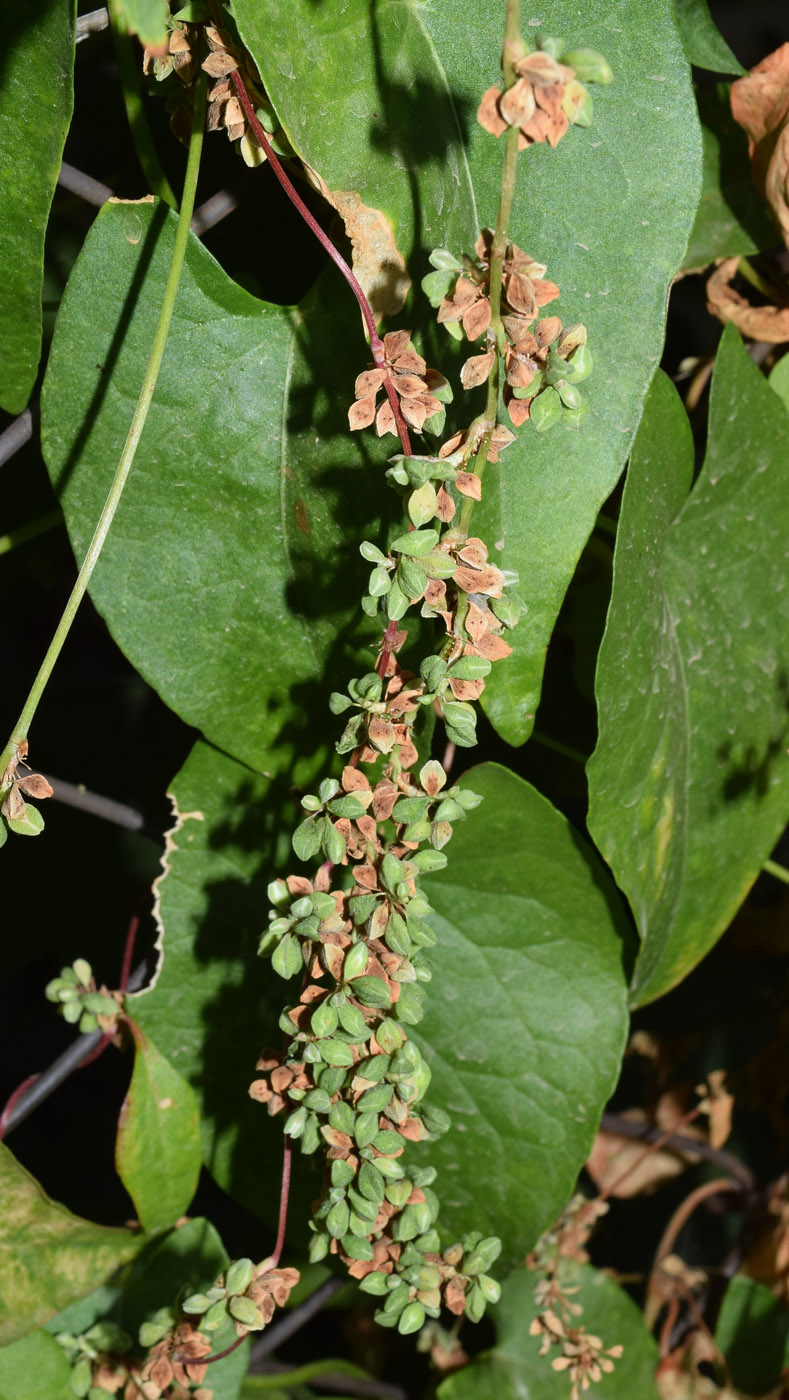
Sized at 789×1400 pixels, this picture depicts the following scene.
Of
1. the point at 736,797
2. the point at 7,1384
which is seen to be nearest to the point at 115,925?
the point at 7,1384

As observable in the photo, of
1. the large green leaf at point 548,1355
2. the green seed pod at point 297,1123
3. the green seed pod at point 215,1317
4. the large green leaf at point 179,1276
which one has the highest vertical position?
the green seed pod at point 297,1123

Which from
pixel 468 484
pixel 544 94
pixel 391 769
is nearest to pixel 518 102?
pixel 544 94

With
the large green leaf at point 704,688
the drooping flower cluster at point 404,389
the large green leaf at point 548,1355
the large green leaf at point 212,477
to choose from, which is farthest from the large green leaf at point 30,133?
the large green leaf at point 548,1355

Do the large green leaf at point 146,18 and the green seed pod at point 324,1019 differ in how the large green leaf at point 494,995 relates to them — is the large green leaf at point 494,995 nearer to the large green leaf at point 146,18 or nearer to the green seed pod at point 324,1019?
the green seed pod at point 324,1019

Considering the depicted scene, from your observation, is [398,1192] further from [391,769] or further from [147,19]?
[147,19]

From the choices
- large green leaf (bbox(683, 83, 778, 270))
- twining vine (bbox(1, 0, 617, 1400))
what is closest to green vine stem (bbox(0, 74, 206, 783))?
twining vine (bbox(1, 0, 617, 1400))

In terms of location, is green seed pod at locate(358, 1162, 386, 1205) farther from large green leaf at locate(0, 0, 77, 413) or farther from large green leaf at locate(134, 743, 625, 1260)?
large green leaf at locate(0, 0, 77, 413)

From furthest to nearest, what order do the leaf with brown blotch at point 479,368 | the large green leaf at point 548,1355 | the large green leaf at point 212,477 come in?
the large green leaf at point 548,1355 < the large green leaf at point 212,477 < the leaf with brown blotch at point 479,368
